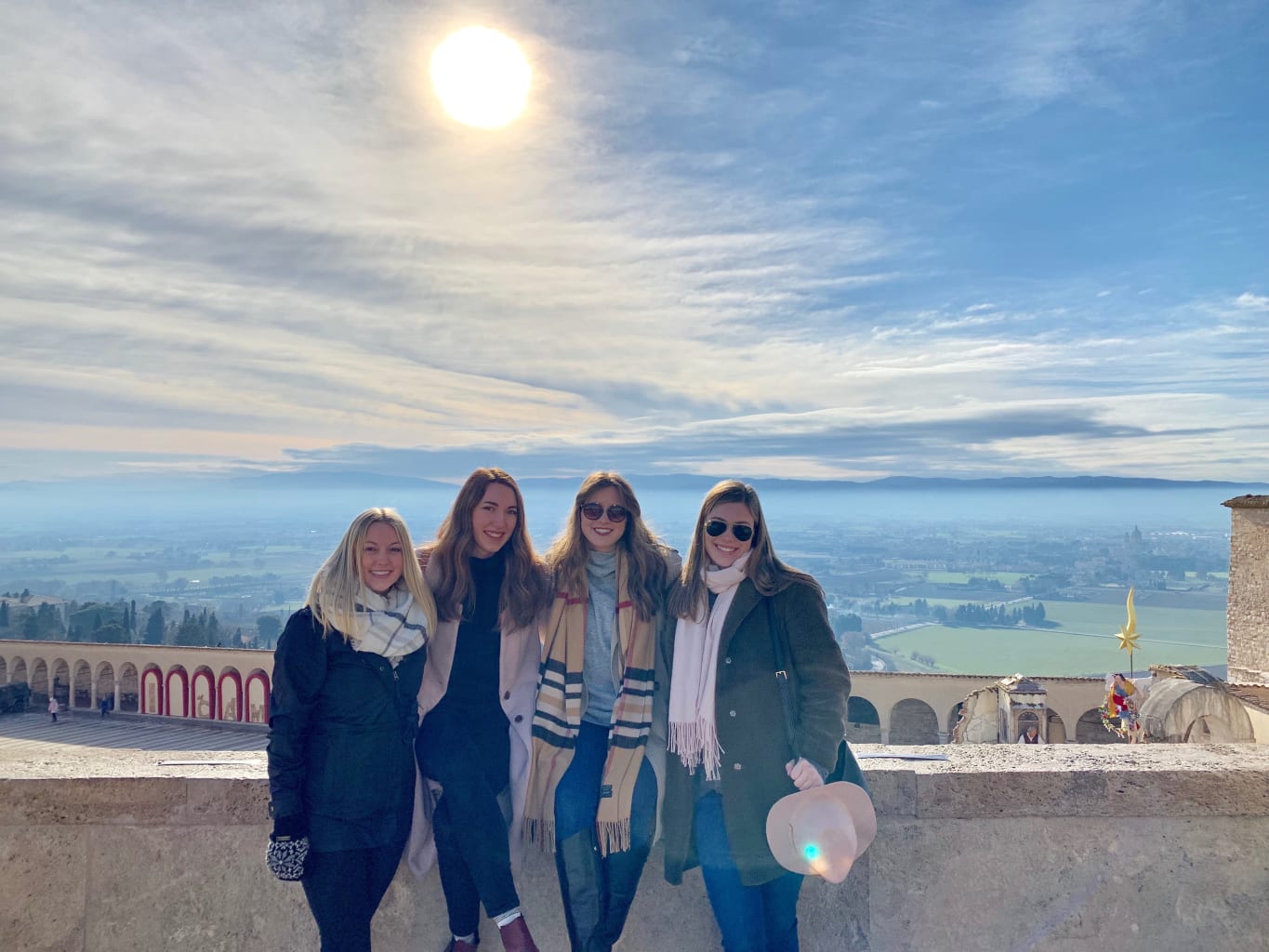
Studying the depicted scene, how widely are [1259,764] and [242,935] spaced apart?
3.26m

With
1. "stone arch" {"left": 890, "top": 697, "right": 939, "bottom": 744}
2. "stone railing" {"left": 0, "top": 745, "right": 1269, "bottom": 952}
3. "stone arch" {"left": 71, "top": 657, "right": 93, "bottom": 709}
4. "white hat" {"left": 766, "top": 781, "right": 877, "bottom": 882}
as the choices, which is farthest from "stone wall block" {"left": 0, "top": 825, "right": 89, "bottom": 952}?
"stone arch" {"left": 71, "top": 657, "right": 93, "bottom": 709}

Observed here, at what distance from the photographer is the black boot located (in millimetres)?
2629

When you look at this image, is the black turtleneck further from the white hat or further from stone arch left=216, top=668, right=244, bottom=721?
stone arch left=216, top=668, right=244, bottom=721

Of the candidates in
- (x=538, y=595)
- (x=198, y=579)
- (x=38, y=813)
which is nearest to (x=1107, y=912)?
(x=538, y=595)

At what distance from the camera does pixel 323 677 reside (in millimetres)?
2602

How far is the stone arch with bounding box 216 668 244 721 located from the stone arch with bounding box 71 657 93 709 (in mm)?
4448

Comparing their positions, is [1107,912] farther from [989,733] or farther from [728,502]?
[989,733]

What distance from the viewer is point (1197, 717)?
11.8m

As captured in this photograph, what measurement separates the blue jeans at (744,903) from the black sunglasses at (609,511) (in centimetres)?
94

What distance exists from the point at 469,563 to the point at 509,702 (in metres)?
0.47

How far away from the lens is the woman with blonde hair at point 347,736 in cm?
252

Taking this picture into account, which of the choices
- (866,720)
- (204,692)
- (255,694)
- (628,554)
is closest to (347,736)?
(628,554)

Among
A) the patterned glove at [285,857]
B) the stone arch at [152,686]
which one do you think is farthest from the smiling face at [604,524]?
the stone arch at [152,686]

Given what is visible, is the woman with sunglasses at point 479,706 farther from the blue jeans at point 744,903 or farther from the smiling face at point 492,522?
the blue jeans at point 744,903
